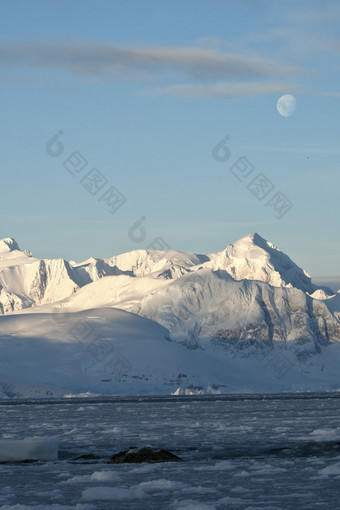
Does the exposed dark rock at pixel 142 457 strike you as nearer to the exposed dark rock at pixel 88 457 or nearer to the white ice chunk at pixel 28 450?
the exposed dark rock at pixel 88 457

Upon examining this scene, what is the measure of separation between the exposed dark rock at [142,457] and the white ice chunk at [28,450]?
3.57 metres

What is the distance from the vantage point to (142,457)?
4481 centimetres

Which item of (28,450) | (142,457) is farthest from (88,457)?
(142,457)

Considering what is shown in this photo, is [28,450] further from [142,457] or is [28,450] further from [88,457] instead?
[142,457]

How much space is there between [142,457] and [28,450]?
6602 mm

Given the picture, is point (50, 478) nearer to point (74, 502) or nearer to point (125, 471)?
point (125, 471)

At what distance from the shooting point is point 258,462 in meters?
43.1

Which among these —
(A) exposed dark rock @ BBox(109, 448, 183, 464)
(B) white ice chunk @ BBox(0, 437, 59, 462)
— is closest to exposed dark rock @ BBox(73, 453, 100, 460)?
(B) white ice chunk @ BBox(0, 437, 59, 462)

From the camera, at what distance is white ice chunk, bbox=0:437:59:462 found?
46.5 meters

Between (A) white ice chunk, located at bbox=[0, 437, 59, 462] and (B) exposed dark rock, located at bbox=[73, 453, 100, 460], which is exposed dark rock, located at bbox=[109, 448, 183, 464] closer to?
(B) exposed dark rock, located at bbox=[73, 453, 100, 460]

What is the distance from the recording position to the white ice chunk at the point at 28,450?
46500mm

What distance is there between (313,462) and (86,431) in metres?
35.9

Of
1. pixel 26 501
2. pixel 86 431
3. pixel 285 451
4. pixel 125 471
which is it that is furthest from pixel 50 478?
pixel 86 431

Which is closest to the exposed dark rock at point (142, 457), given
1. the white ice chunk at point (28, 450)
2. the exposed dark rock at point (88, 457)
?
the exposed dark rock at point (88, 457)
